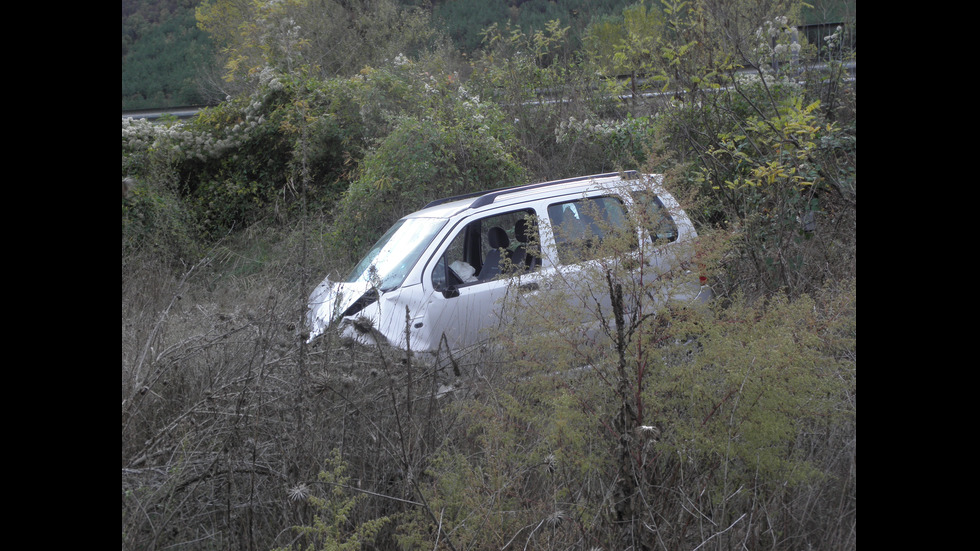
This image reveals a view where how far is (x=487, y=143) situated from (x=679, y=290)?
6753mm

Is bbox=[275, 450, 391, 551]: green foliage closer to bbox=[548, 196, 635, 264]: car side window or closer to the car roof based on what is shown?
bbox=[548, 196, 635, 264]: car side window

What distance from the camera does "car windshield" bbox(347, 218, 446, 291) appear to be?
4980 mm

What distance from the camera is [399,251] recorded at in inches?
206

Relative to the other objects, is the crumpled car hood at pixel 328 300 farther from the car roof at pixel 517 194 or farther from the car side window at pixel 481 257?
the car roof at pixel 517 194

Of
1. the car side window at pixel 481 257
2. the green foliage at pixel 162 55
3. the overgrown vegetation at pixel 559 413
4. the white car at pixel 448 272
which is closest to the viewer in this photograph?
the overgrown vegetation at pixel 559 413

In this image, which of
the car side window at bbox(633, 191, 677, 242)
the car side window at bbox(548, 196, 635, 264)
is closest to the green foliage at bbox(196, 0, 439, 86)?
the car side window at bbox(548, 196, 635, 264)

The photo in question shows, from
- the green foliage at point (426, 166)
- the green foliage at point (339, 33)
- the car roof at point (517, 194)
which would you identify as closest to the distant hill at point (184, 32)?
the green foliage at point (339, 33)

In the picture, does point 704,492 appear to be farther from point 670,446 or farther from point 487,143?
point 487,143

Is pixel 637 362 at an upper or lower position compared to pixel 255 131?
lower

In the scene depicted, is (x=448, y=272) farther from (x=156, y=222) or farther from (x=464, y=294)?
(x=156, y=222)

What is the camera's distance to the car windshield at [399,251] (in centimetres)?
498

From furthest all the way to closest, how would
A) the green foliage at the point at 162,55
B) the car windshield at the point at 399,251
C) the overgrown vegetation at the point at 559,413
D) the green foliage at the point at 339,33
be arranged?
the green foliage at the point at 162,55
the green foliage at the point at 339,33
the car windshield at the point at 399,251
the overgrown vegetation at the point at 559,413

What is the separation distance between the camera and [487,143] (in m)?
8.93
